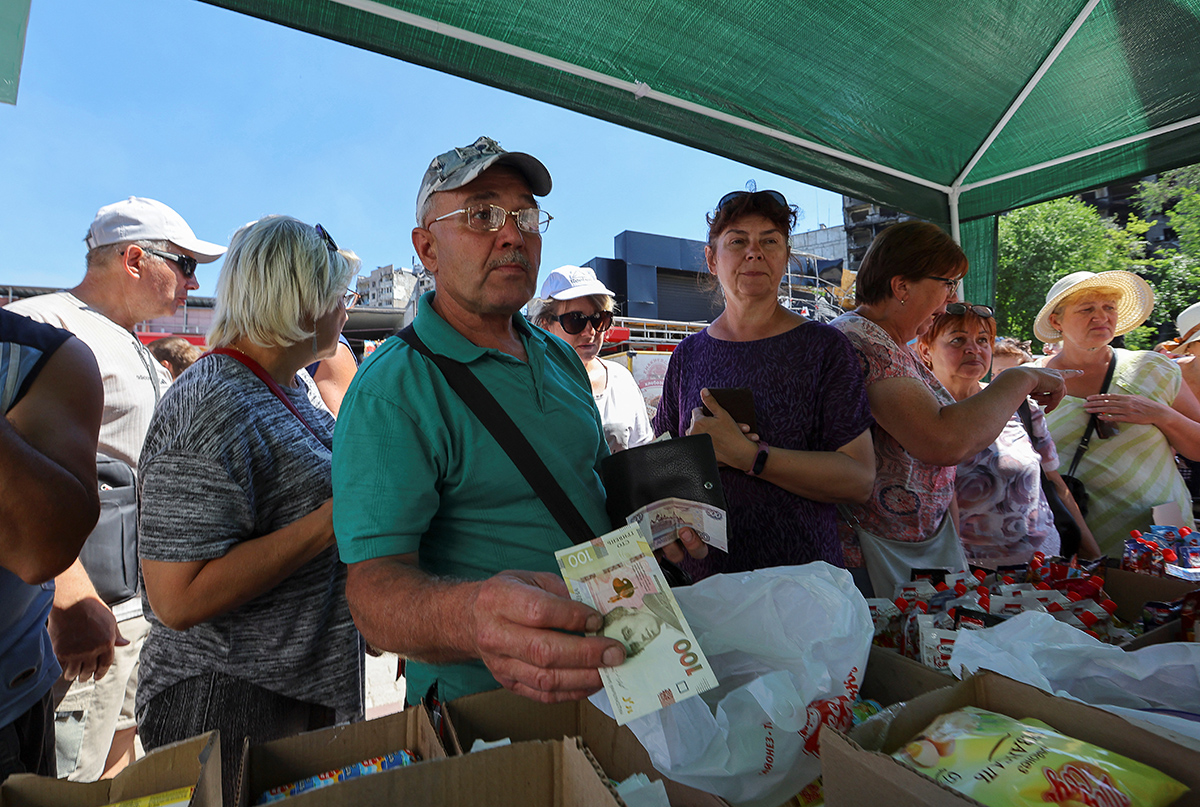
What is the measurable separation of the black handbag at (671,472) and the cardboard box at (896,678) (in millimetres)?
392

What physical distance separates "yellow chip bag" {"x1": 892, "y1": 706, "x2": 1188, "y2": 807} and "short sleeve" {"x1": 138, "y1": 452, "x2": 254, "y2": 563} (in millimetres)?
1375

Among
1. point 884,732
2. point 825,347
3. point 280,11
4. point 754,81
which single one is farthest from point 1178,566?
point 280,11

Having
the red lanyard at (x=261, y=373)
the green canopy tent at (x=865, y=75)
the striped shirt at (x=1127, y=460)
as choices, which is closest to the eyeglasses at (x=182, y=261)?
the green canopy tent at (x=865, y=75)

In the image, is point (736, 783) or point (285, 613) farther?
point (285, 613)

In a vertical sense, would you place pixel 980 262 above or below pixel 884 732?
above

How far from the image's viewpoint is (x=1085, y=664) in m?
1.00

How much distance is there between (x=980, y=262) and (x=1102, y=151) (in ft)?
2.62

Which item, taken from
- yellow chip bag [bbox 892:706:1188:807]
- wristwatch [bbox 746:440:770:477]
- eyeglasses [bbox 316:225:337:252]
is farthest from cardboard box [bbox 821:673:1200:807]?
eyeglasses [bbox 316:225:337:252]

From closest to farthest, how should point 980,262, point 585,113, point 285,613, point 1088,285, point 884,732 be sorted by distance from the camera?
point 884,732 → point 285,613 → point 585,113 → point 1088,285 → point 980,262

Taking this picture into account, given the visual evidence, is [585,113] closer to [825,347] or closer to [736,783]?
[825,347]

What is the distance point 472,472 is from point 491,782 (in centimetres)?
58

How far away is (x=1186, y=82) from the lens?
2867mm

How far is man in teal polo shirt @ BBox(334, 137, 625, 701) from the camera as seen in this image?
793 millimetres

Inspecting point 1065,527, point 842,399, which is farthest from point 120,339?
point 1065,527
